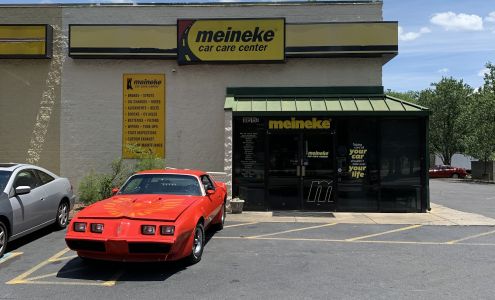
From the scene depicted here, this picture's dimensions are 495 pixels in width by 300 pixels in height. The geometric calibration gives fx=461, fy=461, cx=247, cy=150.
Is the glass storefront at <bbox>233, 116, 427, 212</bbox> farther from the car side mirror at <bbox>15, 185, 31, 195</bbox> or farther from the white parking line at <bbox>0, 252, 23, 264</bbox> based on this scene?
the white parking line at <bbox>0, 252, 23, 264</bbox>

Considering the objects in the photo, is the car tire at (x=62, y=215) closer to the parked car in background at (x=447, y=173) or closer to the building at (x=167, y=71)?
the building at (x=167, y=71)

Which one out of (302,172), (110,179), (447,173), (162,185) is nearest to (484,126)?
(447,173)

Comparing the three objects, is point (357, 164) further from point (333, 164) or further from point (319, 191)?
point (319, 191)

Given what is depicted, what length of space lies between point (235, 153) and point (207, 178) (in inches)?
173

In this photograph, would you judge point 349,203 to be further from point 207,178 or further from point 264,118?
point 207,178

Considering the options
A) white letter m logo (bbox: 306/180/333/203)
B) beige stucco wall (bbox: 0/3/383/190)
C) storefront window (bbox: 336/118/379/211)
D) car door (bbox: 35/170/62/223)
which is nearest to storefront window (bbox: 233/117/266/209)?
white letter m logo (bbox: 306/180/333/203)

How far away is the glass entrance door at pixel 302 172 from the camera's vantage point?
1310 cm

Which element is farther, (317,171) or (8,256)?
(317,171)

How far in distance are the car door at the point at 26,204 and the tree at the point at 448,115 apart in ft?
157

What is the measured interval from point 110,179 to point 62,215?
3365 millimetres

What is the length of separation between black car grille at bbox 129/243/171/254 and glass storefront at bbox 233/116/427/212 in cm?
726

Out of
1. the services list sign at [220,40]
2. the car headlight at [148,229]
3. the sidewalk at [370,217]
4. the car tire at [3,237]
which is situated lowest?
the sidewalk at [370,217]

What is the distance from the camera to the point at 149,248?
595 cm

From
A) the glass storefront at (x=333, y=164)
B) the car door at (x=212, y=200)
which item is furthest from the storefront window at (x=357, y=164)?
the car door at (x=212, y=200)
